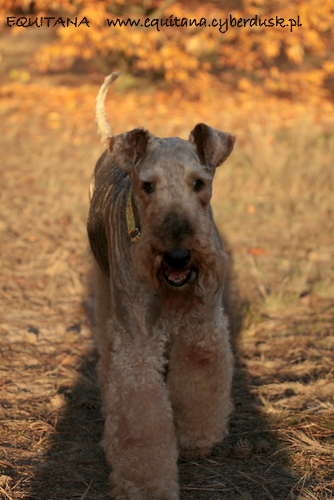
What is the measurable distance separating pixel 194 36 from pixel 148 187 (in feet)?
23.1

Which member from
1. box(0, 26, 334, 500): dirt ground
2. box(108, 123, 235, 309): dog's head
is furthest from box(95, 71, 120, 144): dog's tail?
box(108, 123, 235, 309): dog's head

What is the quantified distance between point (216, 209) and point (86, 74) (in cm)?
746

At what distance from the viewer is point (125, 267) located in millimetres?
2715

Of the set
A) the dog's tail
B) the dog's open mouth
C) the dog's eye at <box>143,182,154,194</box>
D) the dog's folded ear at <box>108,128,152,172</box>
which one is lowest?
the dog's open mouth

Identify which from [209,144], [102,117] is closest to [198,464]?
[209,144]

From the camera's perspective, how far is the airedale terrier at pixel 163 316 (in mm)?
2438

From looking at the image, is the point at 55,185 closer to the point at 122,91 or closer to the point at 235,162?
the point at 235,162

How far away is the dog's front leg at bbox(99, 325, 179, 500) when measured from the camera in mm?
2514

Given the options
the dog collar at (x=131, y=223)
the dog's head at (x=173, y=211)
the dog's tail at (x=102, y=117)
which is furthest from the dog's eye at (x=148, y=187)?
the dog's tail at (x=102, y=117)

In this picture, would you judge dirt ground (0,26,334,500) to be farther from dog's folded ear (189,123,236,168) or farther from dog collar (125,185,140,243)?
dog's folded ear (189,123,236,168)

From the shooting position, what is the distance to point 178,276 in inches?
95.1

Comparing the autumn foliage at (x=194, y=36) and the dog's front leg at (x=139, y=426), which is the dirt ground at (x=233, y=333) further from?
the autumn foliage at (x=194, y=36)

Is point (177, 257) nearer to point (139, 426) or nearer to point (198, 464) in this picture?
point (139, 426)

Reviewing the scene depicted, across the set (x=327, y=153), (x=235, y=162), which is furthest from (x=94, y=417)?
(x=327, y=153)
